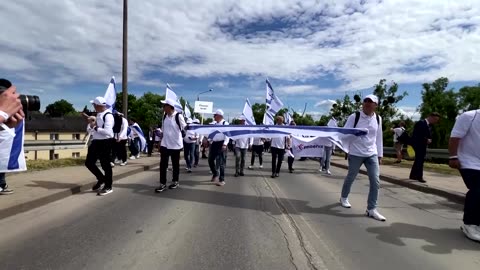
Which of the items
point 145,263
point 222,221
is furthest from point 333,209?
point 145,263

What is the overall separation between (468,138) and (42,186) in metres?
8.22

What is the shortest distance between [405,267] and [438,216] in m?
3.45

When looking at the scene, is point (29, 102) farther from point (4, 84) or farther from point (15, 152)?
point (15, 152)

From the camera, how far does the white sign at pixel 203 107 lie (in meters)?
36.7

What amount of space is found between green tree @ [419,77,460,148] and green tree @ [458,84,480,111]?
25.5 inches

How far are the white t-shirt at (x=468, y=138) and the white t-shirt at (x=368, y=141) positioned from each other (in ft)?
4.89

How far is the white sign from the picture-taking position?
3668 centimetres

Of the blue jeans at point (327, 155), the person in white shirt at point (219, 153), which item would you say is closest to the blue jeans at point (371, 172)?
the person in white shirt at point (219, 153)

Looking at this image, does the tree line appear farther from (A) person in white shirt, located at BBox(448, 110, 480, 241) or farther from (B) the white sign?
(A) person in white shirt, located at BBox(448, 110, 480, 241)

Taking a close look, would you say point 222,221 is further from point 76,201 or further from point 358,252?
point 76,201

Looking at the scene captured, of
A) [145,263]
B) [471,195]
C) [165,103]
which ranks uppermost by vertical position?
[165,103]

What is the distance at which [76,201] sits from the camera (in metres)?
8.63

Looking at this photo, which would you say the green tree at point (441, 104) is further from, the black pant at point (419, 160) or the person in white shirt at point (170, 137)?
the person in white shirt at point (170, 137)

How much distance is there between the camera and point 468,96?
46312 mm
